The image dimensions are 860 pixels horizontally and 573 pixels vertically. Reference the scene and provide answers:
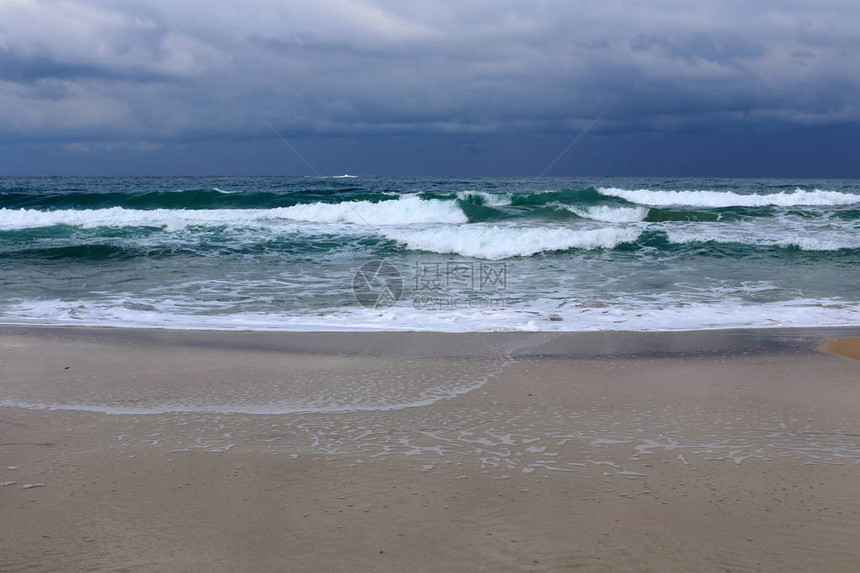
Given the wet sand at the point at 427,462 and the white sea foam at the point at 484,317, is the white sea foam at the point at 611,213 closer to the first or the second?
the white sea foam at the point at 484,317

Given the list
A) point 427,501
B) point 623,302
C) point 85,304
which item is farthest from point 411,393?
point 85,304

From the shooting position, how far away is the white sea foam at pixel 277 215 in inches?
837

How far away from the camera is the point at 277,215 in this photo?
23188mm

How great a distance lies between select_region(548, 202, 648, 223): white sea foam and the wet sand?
18170mm

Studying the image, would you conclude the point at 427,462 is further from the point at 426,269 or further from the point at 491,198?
the point at 491,198

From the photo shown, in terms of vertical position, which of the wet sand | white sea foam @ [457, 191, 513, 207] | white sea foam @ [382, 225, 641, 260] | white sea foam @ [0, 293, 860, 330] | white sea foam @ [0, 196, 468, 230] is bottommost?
white sea foam @ [0, 293, 860, 330]

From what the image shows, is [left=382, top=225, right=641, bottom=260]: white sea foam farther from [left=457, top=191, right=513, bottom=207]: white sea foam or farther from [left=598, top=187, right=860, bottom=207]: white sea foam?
[left=598, top=187, right=860, bottom=207]: white sea foam

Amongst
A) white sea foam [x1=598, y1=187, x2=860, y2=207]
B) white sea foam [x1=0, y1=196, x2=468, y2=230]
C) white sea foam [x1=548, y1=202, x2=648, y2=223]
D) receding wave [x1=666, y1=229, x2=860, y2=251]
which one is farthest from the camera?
white sea foam [x1=598, y1=187, x2=860, y2=207]

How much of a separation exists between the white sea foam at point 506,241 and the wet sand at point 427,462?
9.08m

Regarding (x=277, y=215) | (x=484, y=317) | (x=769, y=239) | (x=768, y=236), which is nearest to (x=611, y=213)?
(x=768, y=236)

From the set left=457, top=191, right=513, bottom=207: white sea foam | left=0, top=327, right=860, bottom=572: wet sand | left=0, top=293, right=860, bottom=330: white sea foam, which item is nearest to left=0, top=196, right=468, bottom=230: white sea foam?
A: left=457, top=191, right=513, bottom=207: white sea foam

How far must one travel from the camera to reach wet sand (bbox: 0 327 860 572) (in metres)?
2.36

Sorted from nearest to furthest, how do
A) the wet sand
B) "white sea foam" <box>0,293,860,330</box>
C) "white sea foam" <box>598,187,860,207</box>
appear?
the wet sand
"white sea foam" <box>0,293,860,330</box>
"white sea foam" <box>598,187,860,207</box>

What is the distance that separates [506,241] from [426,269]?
3193 mm
